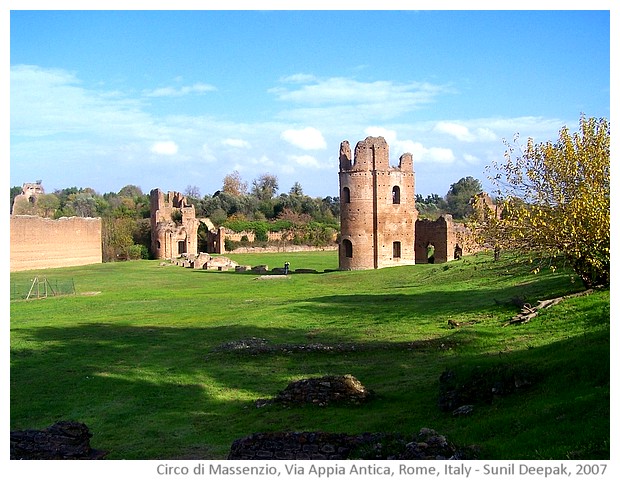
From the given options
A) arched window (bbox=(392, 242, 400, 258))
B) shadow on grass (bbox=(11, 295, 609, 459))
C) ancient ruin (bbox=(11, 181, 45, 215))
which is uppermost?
ancient ruin (bbox=(11, 181, 45, 215))

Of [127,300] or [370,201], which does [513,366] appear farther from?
[370,201]

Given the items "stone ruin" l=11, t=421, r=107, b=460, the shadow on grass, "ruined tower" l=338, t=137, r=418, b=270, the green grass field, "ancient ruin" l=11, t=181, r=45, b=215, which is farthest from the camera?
"ancient ruin" l=11, t=181, r=45, b=215

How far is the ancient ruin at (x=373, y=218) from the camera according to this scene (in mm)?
43562

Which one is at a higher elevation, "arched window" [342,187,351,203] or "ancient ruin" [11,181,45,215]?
"ancient ruin" [11,181,45,215]

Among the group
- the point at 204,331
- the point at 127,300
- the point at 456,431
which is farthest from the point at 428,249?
the point at 456,431

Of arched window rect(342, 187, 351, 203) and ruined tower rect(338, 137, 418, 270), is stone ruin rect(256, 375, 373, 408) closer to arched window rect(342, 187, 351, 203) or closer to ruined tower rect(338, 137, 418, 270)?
ruined tower rect(338, 137, 418, 270)

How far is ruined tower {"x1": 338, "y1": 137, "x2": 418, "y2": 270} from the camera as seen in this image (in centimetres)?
4356

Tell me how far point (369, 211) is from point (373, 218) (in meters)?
0.50

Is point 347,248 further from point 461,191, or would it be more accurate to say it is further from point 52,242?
point 461,191

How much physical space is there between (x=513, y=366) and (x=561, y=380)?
1068 mm

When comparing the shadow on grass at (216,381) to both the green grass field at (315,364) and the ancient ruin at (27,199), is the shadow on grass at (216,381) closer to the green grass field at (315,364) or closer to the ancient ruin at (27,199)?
the green grass field at (315,364)

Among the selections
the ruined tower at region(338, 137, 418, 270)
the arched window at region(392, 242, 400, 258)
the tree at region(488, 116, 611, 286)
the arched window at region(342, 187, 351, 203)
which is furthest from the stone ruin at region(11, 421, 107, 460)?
the arched window at region(392, 242, 400, 258)

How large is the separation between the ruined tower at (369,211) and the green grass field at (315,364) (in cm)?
1414

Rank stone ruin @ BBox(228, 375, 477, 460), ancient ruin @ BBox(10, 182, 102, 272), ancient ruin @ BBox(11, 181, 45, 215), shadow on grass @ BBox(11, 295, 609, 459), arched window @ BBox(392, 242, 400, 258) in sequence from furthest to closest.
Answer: ancient ruin @ BBox(11, 181, 45, 215) → ancient ruin @ BBox(10, 182, 102, 272) → arched window @ BBox(392, 242, 400, 258) → shadow on grass @ BBox(11, 295, 609, 459) → stone ruin @ BBox(228, 375, 477, 460)
